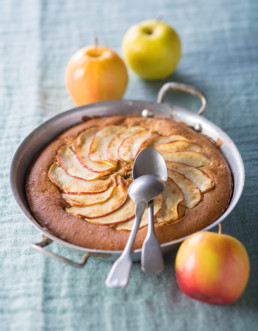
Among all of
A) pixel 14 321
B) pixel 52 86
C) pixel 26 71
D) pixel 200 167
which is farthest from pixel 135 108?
pixel 14 321

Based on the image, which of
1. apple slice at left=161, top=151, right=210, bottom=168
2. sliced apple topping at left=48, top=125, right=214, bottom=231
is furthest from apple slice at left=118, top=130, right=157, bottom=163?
apple slice at left=161, top=151, right=210, bottom=168

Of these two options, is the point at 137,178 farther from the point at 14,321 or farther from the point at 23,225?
the point at 14,321

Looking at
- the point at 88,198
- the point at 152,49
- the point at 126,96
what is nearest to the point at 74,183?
the point at 88,198

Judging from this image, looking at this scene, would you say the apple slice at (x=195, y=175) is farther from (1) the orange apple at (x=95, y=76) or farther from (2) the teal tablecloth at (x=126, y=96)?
(1) the orange apple at (x=95, y=76)

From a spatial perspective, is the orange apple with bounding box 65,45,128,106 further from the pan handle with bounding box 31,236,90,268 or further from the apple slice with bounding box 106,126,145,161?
the pan handle with bounding box 31,236,90,268

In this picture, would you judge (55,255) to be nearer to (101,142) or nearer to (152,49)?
(101,142)

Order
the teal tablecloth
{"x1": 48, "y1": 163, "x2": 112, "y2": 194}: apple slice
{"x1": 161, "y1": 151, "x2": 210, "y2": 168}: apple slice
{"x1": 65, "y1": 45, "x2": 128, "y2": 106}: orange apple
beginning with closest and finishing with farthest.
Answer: the teal tablecloth → {"x1": 48, "y1": 163, "x2": 112, "y2": 194}: apple slice → {"x1": 161, "y1": 151, "x2": 210, "y2": 168}: apple slice → {"x1": 65, "y1": 45, "x2": 128, "y2": 106}: orange apple

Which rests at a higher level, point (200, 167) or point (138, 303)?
point (200, 167)
